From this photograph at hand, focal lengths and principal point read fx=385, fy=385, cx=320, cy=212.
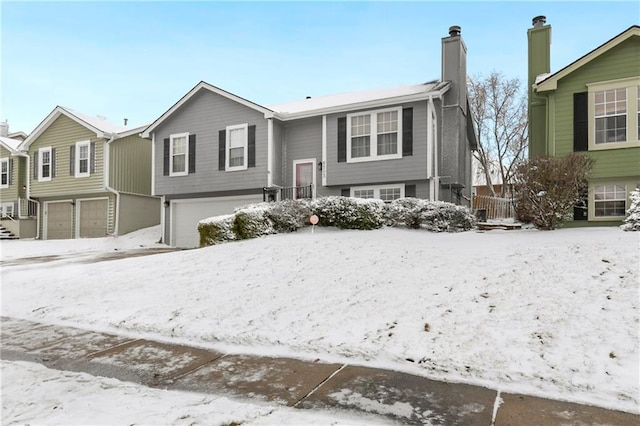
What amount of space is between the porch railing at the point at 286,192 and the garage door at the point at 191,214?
178 centimetres

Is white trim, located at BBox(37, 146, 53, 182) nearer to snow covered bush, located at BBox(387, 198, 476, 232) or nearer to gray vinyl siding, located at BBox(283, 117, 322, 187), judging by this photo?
gray vinyl siding, located at BBox(283, 117, 322, 187)

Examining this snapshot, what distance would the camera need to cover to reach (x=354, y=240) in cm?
834

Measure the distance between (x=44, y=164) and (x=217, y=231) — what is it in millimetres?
15765

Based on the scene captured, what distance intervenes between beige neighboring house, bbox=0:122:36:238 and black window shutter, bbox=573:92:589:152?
25861 millimetres

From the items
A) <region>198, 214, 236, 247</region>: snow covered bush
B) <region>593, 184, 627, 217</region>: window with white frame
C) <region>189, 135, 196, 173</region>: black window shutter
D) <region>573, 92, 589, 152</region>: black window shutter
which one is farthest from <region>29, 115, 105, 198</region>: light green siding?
<region>593, 184, 627, 217</region>: window with white frame

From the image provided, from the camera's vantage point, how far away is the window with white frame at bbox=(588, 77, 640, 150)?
11125 millimetres

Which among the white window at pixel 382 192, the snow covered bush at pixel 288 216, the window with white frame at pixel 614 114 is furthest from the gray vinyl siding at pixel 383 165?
the window with white frame at pixel 614 114

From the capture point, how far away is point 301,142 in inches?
598

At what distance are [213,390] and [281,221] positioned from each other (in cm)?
745

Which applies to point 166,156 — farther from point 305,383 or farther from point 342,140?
point 305,383

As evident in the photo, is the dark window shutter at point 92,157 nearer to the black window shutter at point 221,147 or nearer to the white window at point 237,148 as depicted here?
the black window shutter at point 221,147

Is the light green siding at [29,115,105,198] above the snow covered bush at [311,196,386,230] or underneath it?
above

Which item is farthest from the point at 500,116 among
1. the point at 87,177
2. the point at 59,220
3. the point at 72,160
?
the point at 59,220

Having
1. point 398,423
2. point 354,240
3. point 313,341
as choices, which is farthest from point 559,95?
point 398,423
